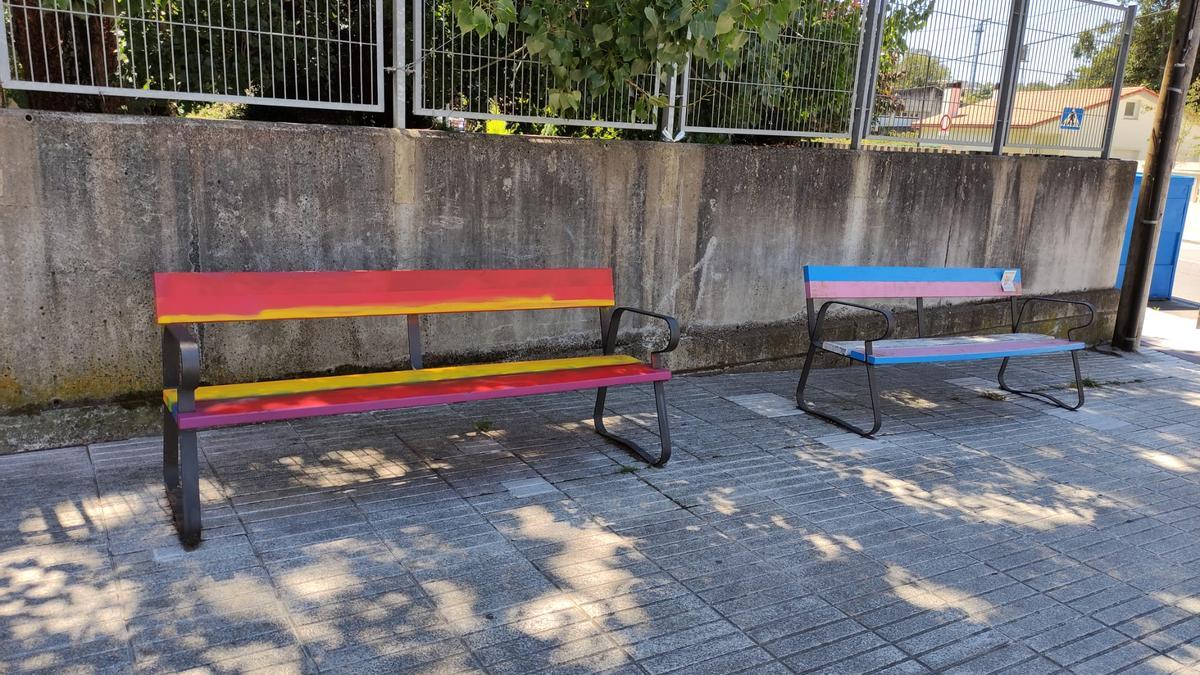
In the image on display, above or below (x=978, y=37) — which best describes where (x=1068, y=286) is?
below

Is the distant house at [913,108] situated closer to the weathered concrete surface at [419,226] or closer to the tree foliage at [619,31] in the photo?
the weathered concrete surface at [419,226]

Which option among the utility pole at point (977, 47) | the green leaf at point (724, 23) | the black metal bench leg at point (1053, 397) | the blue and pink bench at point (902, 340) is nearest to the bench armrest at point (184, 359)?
the green leaf at point (724, 23)

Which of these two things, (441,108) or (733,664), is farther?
(441,108)

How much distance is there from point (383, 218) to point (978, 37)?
5.72 m

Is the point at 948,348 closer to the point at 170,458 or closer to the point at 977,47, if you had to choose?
the point at 977,47

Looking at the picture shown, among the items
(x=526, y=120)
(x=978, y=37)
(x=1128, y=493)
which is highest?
(x=978, y=37)

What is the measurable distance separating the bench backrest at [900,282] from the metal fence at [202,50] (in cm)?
305

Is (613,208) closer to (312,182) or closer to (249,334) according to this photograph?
(312,182)

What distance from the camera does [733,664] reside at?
9.53 feet

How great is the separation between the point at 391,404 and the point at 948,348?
387 cm

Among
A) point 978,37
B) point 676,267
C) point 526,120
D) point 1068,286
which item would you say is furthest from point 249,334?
point 1068,286

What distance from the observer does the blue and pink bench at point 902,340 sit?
217 inches

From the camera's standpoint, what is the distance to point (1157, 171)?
26.6 ft

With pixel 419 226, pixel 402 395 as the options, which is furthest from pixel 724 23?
pixel 402 395
